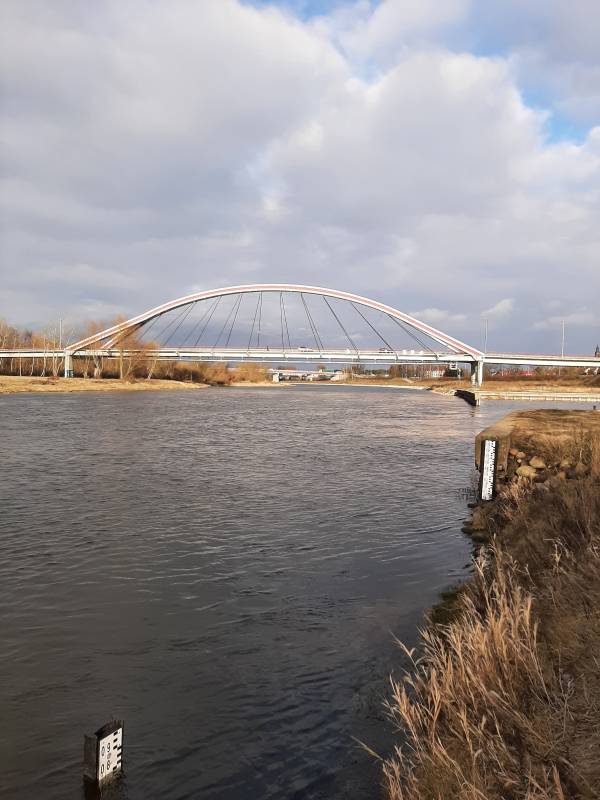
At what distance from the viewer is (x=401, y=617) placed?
7477 millimetres

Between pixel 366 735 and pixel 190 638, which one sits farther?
pixel 190 638

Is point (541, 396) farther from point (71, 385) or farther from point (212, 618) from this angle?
point (212, 618)

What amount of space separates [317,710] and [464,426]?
34.5 metres

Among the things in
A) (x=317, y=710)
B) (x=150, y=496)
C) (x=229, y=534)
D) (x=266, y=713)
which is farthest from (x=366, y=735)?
(x=150, y=496)

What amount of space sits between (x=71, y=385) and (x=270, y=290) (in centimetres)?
3382

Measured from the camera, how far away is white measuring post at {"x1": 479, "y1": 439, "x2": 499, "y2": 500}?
13547mm

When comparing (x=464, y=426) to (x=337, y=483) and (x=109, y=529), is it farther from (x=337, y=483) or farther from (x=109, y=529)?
(x=109, y=529)

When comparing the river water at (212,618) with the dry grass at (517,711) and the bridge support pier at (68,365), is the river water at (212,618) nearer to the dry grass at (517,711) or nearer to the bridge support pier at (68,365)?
the dry grass at (517,711)

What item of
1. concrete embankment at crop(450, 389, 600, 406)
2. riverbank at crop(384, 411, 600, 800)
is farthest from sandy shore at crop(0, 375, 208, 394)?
riverbank at crop(384, 411, 600, 800)

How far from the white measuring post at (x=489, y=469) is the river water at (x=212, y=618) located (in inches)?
27.6

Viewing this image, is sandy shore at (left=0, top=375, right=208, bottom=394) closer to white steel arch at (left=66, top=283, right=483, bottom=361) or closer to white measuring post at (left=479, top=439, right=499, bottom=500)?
white steel arch at (left=66, top=283, right=483, bottom=361)

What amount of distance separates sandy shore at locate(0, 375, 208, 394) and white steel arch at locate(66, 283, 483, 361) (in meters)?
12.8

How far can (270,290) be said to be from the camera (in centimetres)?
9662

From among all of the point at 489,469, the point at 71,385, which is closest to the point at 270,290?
the point at 71,385
